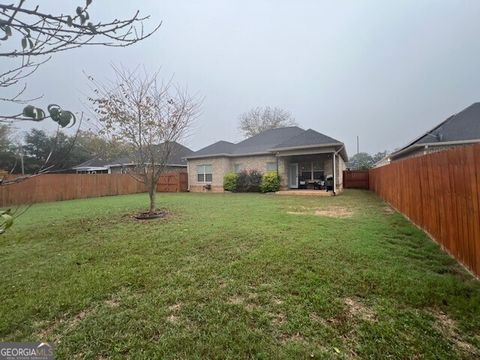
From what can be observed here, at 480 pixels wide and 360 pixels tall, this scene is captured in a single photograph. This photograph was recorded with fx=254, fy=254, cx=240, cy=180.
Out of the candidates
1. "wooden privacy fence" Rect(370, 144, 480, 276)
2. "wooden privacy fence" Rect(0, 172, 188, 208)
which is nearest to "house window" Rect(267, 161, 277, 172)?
"wooden privacy fence" Rect(0, 172, 188, 208)

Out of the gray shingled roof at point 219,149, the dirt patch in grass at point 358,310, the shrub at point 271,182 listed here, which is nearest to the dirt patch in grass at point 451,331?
the dirt patch in grass at point 358,310

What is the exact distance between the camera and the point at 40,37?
1145 millimetres

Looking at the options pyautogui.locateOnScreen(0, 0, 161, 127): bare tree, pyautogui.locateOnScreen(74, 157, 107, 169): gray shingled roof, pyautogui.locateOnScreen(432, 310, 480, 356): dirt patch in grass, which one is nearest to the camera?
pyautogui.locateOnScreen(0, 0, 161, 127): bare tree

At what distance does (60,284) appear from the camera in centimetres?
361

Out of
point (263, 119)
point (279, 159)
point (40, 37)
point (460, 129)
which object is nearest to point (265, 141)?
point (279, 159)

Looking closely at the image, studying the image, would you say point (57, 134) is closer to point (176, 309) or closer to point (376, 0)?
point (176, 309)

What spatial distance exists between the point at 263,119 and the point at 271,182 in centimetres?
2153

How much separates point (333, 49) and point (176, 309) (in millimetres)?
19232

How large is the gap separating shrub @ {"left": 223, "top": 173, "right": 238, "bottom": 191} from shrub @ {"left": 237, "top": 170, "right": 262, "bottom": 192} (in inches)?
10.2

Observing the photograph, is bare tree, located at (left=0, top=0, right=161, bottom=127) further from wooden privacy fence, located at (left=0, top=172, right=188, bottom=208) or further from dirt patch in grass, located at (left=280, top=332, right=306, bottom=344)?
wooden privacy fence, located at (left=0, top=172, right=188, bottom=208)

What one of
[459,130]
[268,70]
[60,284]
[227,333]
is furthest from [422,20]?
[60,284]

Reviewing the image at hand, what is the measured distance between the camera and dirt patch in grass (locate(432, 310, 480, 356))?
7.22 feet

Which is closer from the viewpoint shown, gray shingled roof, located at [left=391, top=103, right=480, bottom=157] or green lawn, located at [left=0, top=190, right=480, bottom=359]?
green lawn, located at [left=0, top=190, right=480, bottom=359]

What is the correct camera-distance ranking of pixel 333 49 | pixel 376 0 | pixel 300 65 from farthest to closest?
pixel 300 65 < pixel 333 49 < pixel 376 0
